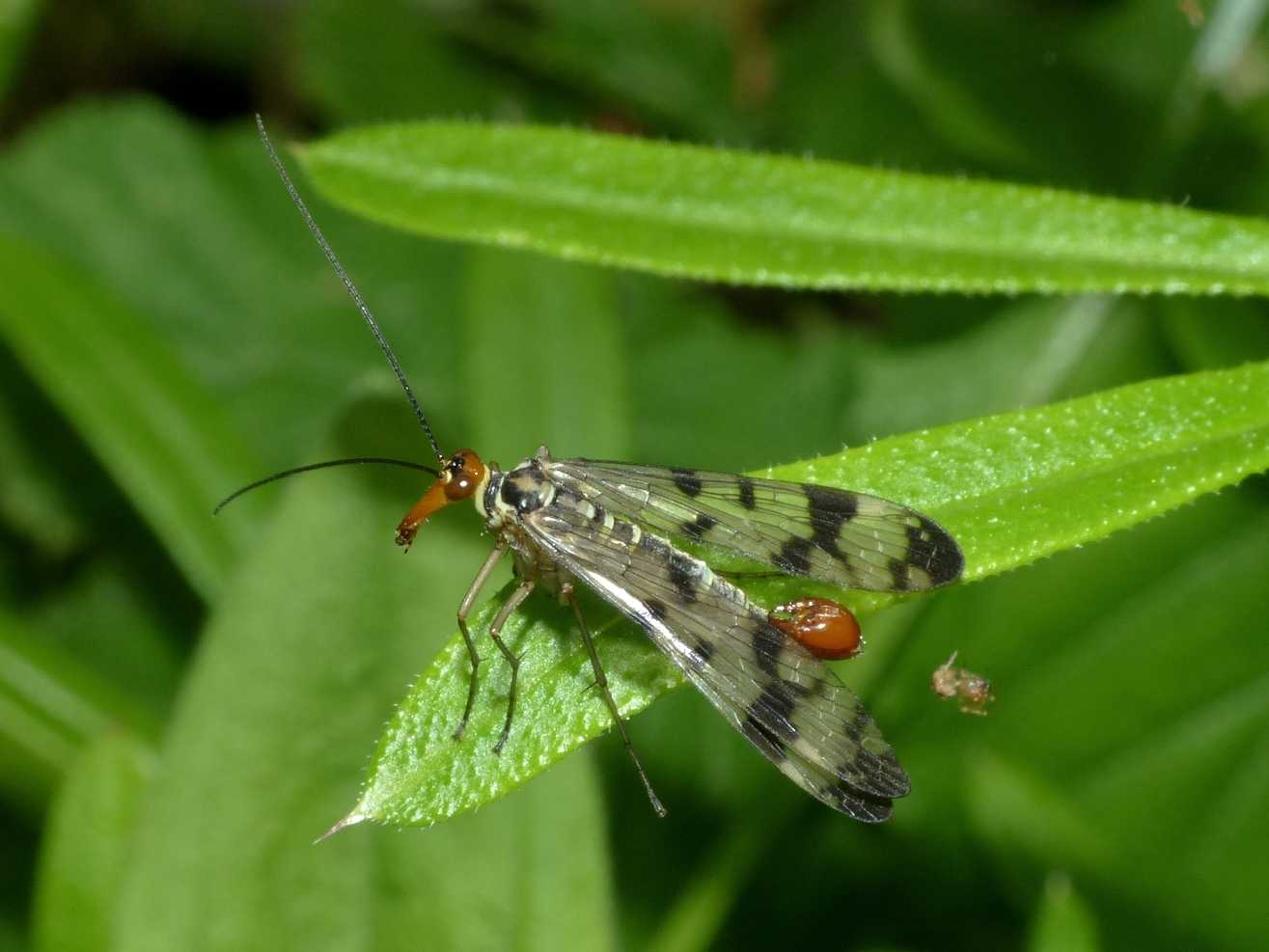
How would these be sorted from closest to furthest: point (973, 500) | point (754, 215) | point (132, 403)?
point (973, 500), point (754, 215), point (132, 403)

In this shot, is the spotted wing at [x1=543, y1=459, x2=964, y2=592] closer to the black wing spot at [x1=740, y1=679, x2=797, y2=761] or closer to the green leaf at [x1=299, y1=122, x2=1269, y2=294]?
the black wing spot at [x1=740, y1=679, x2=797, y2=761]

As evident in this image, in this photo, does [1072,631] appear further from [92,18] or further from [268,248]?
[92,18]

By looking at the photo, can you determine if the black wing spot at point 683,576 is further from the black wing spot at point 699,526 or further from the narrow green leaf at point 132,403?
the narrow green leaf at point 132,403

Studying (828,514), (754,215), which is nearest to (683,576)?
(828,514)

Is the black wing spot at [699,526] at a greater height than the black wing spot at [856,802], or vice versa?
the black wing spot at [856,802]

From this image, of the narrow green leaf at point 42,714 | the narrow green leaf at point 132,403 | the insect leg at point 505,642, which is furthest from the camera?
the narrow green leaf at point 132,403

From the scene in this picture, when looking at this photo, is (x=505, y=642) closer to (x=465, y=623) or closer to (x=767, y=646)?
(x=465, y=623)

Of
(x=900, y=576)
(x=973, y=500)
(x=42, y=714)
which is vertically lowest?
(x=42, y=714)

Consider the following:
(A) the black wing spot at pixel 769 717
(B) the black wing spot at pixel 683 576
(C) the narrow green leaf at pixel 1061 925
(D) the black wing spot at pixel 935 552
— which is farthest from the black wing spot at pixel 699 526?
(C) the narrow green leaf at pixel 1061 925
